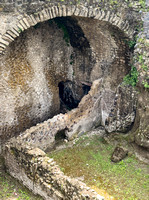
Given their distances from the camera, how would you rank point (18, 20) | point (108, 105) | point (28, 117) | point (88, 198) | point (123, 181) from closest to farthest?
1. point (88, 198)
2. point (18, 20)
3. point (123, 181)
4. point (28, 117)
5. point (108, 105)

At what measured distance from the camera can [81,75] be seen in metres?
12.0

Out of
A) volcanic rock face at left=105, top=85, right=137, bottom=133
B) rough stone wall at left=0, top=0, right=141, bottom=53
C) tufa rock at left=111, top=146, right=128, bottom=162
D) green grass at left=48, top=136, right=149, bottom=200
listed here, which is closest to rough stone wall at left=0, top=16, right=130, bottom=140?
rough stone wall at left=0, top=0, right=141, bottom=53

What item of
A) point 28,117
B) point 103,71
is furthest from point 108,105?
point 28,117

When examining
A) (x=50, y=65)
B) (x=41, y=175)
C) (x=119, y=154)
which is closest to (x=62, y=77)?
(x=50, y=65)

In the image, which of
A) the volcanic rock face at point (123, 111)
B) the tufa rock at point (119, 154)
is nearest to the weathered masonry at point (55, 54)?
the volcanic rock face at point (123, 111)

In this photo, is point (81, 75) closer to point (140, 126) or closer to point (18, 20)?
point (140, 126)

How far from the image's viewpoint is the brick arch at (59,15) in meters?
8.12

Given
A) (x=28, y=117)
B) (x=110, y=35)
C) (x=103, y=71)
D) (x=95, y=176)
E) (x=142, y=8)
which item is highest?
(x=142, y=8)

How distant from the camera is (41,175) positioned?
311 inches

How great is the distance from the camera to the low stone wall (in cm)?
703

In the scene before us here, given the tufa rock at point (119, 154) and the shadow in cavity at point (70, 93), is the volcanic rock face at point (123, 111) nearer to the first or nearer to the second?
the tufa rock at point (119, 154)

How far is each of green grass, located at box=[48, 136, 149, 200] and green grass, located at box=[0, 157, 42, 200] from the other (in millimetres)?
1396

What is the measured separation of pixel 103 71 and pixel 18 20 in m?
4.25

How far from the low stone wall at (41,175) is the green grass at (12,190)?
0.16 metres
